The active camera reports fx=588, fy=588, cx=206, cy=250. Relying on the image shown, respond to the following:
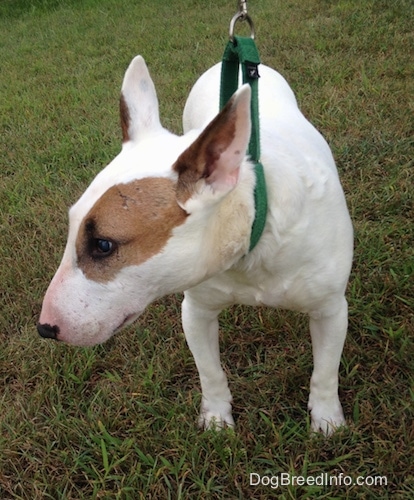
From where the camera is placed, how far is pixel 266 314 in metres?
2.84

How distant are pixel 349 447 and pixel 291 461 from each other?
0.78 ft

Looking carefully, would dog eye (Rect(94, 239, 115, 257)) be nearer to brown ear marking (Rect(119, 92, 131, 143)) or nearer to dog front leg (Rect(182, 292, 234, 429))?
brown ear marking (Rect(119, 92, 131, 143))

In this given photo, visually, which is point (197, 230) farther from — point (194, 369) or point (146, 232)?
point (194, 369)

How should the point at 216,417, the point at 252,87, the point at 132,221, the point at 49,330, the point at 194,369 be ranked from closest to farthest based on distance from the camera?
the point at 132,221 < the point at 49,330 < the point at 252,87 < the point at 216,417 < the point at 194,369

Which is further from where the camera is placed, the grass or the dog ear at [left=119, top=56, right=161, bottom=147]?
the grass

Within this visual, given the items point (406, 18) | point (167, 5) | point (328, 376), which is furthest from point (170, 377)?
point (167, 5)

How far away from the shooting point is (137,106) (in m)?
1.93

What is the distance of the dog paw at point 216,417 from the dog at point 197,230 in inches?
20.6

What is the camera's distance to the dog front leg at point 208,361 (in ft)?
7.25

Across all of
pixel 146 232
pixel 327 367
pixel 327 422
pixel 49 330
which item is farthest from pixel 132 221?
pixel 327 422

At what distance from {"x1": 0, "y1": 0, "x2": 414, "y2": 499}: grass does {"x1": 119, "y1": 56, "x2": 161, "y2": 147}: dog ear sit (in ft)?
3.95

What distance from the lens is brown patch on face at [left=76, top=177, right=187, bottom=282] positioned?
5.12 feet

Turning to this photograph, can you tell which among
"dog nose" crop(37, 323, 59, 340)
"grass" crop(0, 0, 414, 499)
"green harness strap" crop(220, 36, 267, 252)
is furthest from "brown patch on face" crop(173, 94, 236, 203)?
"grass" crop(0, 0, 414, 499)

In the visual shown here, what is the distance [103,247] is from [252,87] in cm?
72
